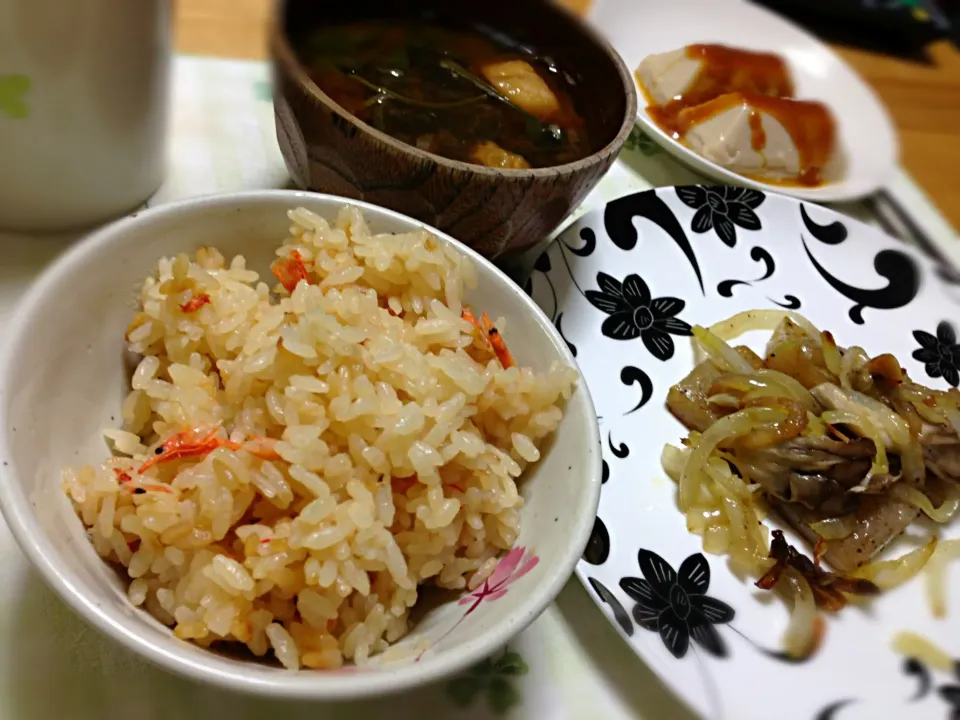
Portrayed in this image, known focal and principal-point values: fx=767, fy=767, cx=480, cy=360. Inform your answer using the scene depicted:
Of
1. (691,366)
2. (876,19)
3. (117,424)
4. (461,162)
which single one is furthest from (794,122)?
(117,424)

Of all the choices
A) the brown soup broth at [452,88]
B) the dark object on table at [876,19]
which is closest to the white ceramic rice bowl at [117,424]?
the brown soup broth at [452,88]

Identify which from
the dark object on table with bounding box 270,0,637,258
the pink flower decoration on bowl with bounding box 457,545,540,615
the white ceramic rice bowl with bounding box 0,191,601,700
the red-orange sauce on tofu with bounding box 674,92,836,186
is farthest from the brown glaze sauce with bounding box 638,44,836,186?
the pink flower decoration on bowl with bounding box 457,545,540,615

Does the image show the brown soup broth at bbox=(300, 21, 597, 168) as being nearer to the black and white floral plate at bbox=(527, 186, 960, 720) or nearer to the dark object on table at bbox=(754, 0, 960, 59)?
the black and white floral plate at bbox=(527, 186, 960, 720)

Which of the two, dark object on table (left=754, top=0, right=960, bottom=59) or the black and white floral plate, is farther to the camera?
dark object on table (left=754, top=0, right=960, bottom=59)

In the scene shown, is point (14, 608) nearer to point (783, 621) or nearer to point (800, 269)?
point (783, 621)

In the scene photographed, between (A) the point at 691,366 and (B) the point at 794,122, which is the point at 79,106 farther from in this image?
(B) the point at 794,122

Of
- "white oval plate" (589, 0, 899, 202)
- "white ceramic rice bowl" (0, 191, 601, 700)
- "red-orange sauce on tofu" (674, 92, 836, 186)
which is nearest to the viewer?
"white ceramic rice bowl" (0, 191, 601, 700)
